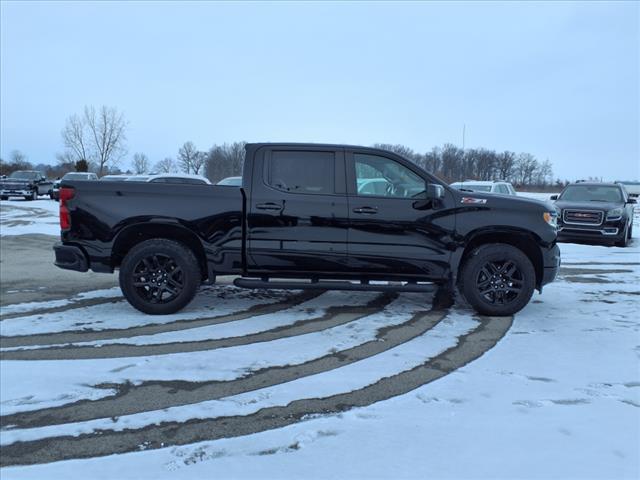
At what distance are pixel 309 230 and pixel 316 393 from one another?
2.25 m

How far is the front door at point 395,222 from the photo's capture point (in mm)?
5453

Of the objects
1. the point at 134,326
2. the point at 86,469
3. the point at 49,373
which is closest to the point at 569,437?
the point at 86,469

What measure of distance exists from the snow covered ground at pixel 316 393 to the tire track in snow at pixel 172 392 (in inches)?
0.6

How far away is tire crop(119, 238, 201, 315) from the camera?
541 centimetres

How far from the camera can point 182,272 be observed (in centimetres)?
545

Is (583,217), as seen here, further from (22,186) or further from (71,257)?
(22,186)

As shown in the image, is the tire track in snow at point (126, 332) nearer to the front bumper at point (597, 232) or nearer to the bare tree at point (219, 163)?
the front bumper at point (597, 232)

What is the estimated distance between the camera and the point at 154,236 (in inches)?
221

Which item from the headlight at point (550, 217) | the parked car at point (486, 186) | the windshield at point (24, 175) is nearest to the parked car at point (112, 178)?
the headlight at point (550, 217)

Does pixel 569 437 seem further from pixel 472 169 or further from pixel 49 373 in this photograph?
pixel 472 169

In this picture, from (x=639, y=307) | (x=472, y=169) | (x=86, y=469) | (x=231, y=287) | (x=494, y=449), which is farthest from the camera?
(x=472, y=169)

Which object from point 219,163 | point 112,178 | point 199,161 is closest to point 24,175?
point 112,178

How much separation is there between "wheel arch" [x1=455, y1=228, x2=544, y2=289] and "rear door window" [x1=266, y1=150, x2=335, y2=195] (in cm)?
168

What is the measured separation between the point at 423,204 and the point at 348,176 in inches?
35.2
